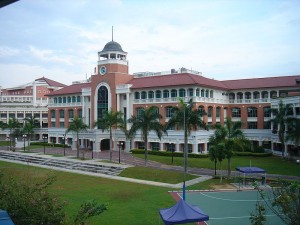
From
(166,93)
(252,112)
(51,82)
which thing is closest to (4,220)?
(166,93)

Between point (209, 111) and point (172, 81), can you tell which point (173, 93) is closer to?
point (172, 81)

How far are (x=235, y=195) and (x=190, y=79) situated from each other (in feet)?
90.8

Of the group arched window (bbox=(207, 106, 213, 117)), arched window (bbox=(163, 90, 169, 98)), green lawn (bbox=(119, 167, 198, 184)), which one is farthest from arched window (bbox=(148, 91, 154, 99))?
green lawn (bbox=(119, 167, 198, 184))

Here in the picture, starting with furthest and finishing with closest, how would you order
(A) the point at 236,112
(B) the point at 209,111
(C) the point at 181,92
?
(A) the point at 236,112
(B) the point at 209,111
(C) the point at 181,92

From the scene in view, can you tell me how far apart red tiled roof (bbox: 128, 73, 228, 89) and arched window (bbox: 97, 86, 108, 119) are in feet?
16.2

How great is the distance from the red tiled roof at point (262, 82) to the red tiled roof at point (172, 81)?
8.44ft

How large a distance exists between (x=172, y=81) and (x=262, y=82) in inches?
643

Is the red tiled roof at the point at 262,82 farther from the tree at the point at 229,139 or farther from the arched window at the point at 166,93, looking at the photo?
the tree at the point at 229,139

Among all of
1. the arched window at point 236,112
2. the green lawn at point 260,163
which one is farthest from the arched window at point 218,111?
the green lawn at point 260,163

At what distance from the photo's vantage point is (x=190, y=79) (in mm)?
52156

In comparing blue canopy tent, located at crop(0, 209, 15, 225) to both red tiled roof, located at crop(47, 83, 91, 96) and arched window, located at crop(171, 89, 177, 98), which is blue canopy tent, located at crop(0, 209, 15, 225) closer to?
arched window, located at crop(171, 89, 177, 98)

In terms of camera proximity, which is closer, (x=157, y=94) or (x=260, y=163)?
(x=260, y=163)

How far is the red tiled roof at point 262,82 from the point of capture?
54.9 metres

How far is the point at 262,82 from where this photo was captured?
190 ft
